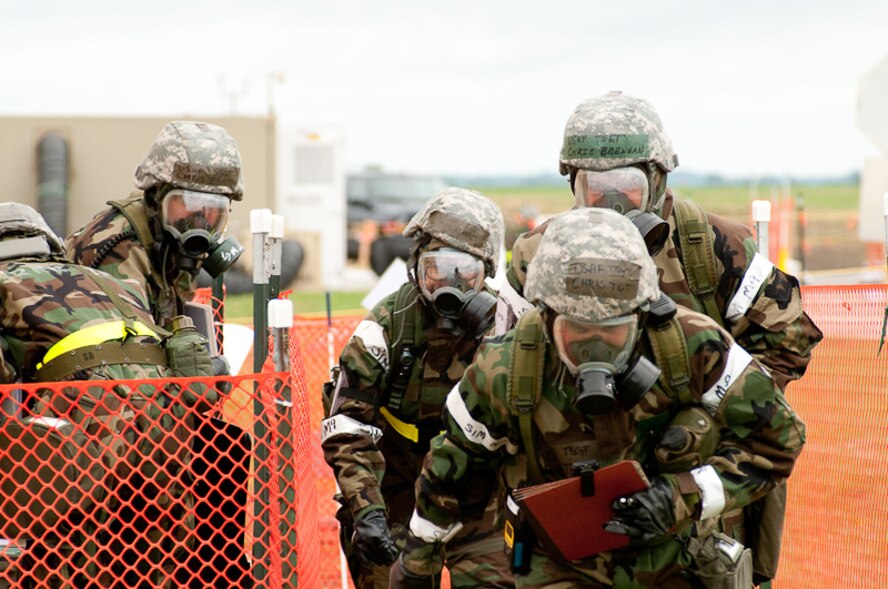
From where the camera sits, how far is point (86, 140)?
82.6ft

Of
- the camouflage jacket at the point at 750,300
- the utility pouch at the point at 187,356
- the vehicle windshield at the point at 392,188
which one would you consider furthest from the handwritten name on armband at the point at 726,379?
the vehicle windshield at the point at 392,188

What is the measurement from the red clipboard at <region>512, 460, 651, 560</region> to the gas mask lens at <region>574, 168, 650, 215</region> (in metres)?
1.31

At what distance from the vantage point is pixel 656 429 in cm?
383

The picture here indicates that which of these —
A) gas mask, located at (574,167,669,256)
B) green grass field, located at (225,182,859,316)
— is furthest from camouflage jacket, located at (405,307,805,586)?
green grass field, located at (225,182,859,316)

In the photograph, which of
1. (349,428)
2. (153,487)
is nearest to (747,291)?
(349,428)

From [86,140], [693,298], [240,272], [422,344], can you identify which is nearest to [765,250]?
[693,298]

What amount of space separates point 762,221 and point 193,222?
8.00 feet

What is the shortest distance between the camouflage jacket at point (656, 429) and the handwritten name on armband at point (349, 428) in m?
1.20

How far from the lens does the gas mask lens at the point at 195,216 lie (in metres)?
5.79

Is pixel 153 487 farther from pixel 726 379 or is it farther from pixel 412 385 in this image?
Answer: pixel 726 379

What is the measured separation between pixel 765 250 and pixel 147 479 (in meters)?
2.95

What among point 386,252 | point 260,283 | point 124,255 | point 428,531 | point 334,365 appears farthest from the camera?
point 386,252

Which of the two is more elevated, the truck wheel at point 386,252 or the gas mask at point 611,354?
the gas mask at point 611,354

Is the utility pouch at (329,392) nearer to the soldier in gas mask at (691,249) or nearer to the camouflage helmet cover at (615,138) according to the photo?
the soldier in gas mask at (691,249)
